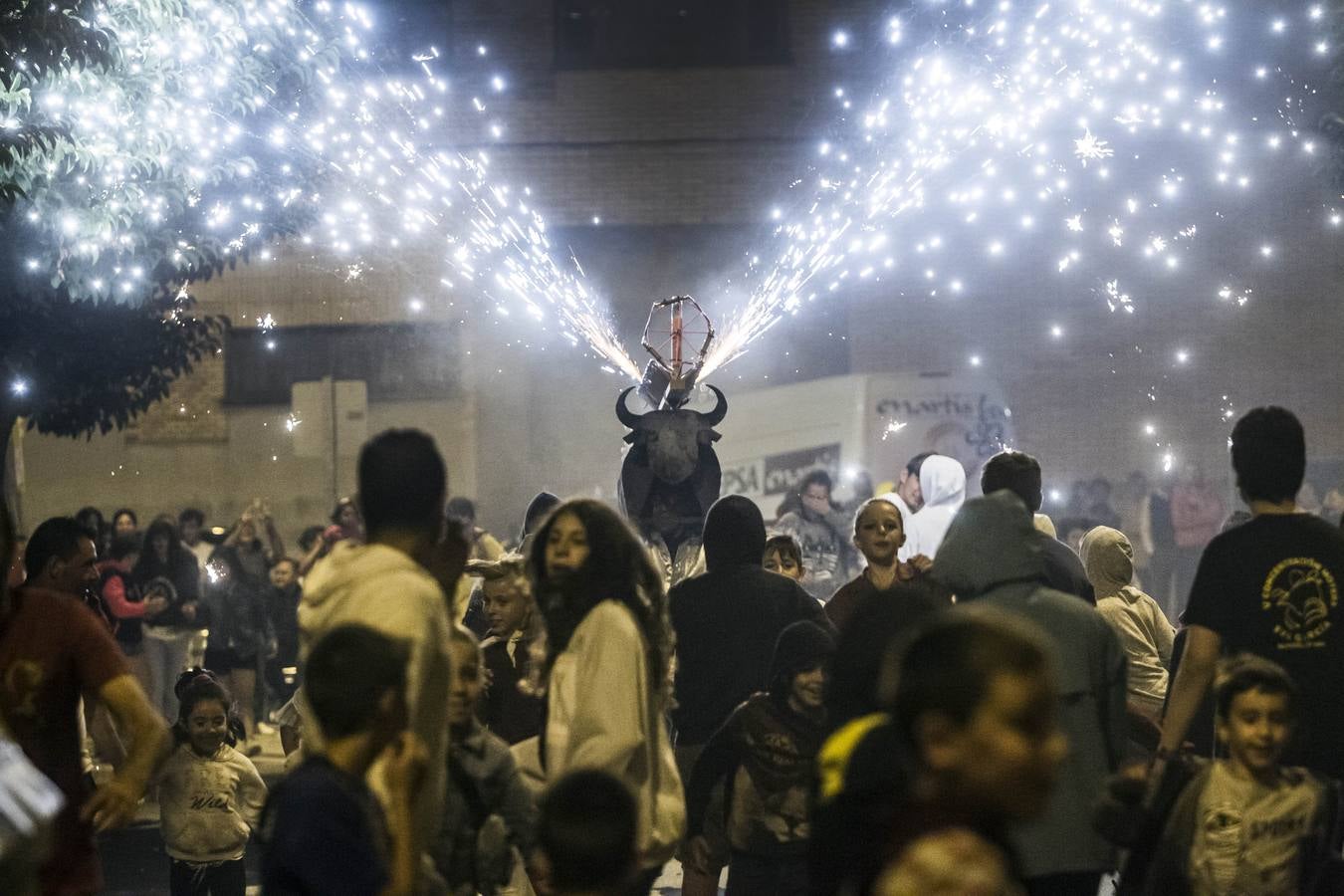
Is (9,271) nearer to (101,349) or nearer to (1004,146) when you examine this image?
(101,349)

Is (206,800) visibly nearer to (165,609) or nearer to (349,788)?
(349,788)

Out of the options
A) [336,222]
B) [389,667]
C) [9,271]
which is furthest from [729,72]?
[389,667]

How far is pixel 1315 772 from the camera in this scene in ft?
17.7

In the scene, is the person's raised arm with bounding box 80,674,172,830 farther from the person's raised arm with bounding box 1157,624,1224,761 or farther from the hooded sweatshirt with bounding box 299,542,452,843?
the person's raised arm with bounding box 1157,624,1224,761

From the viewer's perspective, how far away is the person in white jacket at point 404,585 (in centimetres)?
391

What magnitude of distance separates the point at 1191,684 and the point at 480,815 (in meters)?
2.16

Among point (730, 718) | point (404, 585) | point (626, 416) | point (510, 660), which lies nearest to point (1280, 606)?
point (730, 718)

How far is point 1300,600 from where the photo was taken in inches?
217

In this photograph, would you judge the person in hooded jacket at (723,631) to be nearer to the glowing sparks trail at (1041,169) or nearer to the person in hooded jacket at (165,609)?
the person in hooded jacket at (165,609)

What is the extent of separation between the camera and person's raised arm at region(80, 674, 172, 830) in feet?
15.0

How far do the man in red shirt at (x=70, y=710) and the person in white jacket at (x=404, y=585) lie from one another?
1.98 ft

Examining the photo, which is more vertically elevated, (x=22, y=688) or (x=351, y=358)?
(x=351, y=358)

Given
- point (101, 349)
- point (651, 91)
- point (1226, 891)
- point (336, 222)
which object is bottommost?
point (1226, 891)

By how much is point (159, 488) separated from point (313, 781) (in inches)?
801
